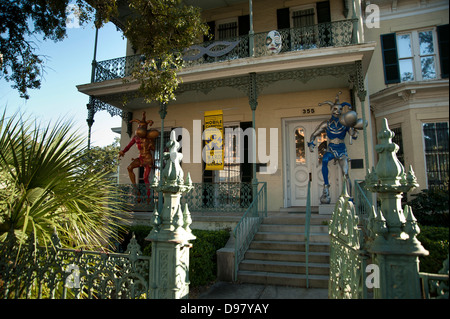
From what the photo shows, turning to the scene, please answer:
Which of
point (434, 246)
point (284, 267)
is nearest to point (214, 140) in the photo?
point (284, 267)

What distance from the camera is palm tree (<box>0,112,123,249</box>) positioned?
3490 mm

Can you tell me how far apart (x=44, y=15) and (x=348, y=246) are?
23.1 ft

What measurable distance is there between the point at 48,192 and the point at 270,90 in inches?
309

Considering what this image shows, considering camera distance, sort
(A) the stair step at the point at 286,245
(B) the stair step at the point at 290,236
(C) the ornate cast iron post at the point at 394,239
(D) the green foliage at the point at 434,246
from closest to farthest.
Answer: (C) the ornate cast iron post at the point at 394,239
(D) the green foliage at the point at 434,246
(A) the stair step at the point at 286,245
(B) the stair step at the point at 290,236

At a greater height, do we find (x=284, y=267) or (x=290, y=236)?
(x=290, y=236)

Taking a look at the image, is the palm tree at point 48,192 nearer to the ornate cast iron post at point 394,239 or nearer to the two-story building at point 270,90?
the ornate cast iron post at point 394,239

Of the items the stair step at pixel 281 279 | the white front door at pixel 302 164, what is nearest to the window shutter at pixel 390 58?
the white front door at pixel 302 164

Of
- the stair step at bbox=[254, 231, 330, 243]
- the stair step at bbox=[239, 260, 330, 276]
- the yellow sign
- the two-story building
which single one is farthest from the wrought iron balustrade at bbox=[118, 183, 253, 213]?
the stair step at bbox=[239, 260, 330, 276]

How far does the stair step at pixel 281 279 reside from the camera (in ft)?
17.3

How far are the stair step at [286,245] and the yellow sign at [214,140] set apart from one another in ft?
11.3

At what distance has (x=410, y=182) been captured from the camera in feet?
7.12

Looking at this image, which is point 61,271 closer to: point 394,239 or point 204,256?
→ point 204,256

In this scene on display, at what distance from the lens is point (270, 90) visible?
9.99 meters
